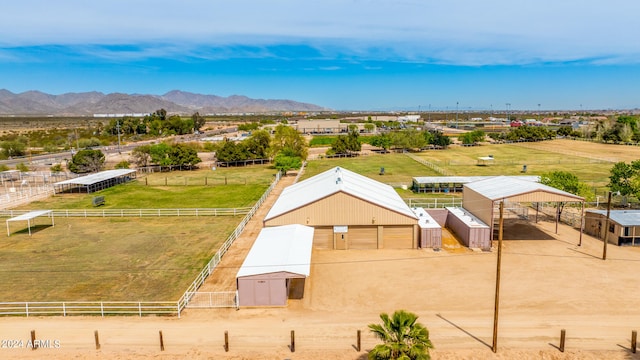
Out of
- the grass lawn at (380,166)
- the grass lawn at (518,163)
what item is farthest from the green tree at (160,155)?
the grass lawn at (518,163)

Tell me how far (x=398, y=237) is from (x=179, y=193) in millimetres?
32870

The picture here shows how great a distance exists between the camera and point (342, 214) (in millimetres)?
29844

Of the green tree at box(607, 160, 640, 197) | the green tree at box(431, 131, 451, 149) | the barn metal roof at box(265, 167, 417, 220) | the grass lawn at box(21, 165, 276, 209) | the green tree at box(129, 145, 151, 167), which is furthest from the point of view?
the green tree at box(431, 131, 451, 149)

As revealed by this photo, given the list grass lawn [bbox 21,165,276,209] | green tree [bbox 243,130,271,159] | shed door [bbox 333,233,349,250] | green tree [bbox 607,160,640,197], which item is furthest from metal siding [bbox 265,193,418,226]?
green tree [bbox 243,130,271,159]

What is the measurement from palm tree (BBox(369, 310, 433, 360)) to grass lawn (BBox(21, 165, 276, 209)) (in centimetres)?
3206

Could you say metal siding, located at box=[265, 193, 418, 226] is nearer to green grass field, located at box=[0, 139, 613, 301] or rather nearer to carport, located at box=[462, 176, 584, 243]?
carport, located at box=[462, 176, 584, 243]

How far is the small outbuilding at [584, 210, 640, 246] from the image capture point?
29.4 m

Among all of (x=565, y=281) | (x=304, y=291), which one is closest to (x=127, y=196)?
(x=304, y=291)

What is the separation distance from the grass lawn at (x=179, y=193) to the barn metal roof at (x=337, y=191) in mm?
11290

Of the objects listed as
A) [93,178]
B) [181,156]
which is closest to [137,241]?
[93,178]

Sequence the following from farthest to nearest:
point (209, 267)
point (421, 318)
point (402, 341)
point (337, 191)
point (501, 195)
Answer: point (501, 195) < point (337, 191) < point (209, 267) < point (421, 318) < point (402, 341)

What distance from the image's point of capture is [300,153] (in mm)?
74438

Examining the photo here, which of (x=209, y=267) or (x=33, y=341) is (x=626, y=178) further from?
(x=33, y=341)

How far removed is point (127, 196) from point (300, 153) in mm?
31933
